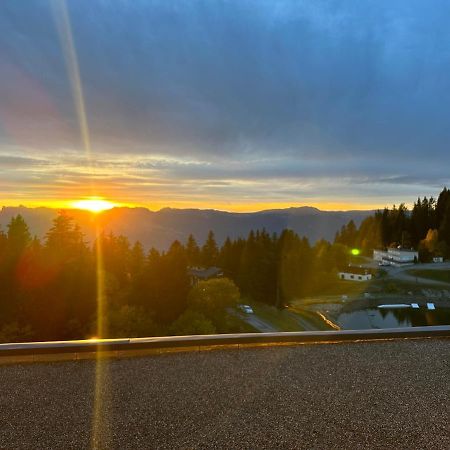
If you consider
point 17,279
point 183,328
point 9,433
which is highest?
point 9,433

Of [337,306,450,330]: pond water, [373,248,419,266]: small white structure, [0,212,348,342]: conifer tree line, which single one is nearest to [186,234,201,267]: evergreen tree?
[0,212,348,342]: conifer tree line

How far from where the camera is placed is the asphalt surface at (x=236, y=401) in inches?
143

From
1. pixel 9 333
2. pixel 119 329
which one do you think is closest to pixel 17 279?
pixel 9 333

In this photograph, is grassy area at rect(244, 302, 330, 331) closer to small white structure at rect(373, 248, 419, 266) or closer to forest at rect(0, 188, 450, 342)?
forest at rect(0, 188, 450, 342)

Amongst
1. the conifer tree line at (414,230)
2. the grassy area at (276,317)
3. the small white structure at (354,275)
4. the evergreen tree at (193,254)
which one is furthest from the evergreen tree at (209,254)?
the conifer tree line at (414,230)

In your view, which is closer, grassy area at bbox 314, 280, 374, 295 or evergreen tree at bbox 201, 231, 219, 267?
grassy area at bbox 314, 280, 374, 295

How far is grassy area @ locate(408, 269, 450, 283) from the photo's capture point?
199 feet

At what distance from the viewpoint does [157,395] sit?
14.5 ft

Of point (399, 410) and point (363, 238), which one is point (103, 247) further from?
point (363, 238)

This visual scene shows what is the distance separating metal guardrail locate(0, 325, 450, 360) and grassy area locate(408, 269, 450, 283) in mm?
62008

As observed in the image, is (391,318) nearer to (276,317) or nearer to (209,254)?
(276,317)

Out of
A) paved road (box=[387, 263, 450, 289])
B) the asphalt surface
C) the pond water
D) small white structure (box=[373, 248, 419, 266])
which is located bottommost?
the pond water

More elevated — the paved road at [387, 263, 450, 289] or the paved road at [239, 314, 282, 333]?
the paved road at [387, 263, 450, 289]

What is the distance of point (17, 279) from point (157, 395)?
75.6ft
